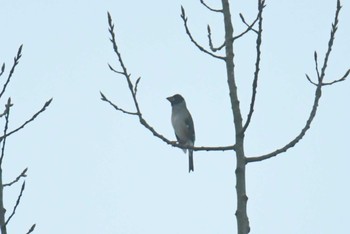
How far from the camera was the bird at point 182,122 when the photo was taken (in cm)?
1248

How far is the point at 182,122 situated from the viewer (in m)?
12.6

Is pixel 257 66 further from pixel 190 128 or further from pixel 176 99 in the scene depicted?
pixel 176 99

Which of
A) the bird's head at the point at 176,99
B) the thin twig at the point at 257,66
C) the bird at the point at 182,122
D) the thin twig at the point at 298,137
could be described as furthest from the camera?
the bird's head at the point at 176,99

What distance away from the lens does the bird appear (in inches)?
492

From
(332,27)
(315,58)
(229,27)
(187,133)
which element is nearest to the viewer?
(332,27)

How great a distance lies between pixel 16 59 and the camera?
4355 mm

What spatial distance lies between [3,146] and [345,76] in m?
2.02

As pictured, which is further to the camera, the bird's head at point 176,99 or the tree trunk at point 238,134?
the bird's head at point 176,99

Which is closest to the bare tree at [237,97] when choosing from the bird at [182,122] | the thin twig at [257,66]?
the thin twig at [257,66]

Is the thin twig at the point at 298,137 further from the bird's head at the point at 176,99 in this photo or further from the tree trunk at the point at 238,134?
the bird's head at the point at 176,99

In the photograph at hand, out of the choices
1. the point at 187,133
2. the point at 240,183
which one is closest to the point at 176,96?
the point at 187,133

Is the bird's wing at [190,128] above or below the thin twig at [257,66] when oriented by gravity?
above

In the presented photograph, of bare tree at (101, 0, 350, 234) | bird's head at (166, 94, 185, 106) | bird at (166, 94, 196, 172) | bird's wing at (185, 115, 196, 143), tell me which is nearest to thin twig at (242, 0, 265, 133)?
bare tree at (101, 0, 350, 234)

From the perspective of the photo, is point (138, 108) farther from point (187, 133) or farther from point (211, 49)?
point (187, 133)
